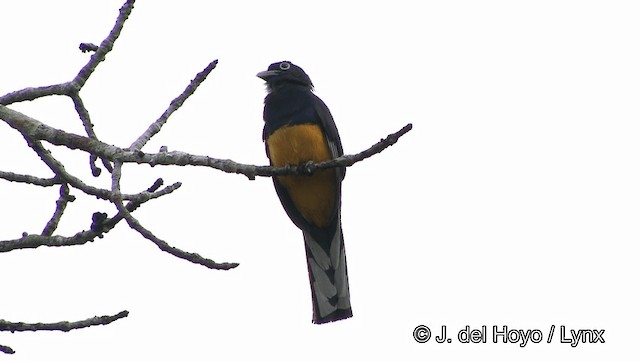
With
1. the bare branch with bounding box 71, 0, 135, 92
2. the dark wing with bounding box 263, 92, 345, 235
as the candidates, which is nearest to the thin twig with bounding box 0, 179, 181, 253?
the bare branch with bounding box 71, 0, 135, 92

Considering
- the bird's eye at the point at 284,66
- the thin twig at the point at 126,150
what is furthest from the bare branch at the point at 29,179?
the bird's eye at the point at 284,66

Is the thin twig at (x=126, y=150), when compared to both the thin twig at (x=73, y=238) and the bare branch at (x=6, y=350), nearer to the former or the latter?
the thin twig at (x=73, y=238)

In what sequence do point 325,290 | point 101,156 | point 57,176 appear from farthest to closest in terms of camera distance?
point 325,290
point 57,176
point 101,156

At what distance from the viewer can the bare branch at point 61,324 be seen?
11.3ft

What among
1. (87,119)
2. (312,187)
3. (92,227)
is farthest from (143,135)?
(312,187)

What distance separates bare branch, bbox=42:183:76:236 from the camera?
3.73m

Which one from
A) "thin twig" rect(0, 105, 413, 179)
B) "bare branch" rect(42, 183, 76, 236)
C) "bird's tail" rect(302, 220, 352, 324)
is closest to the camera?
"thin twig" rect(0, 105, 413, 179)

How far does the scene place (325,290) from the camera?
20.3 feet

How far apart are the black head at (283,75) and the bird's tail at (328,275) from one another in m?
1.15

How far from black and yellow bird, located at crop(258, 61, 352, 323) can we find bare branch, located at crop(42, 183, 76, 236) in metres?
2.22

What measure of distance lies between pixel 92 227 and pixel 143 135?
547 mm

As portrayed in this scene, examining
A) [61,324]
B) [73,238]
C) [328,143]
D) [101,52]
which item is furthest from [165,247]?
[328,143]

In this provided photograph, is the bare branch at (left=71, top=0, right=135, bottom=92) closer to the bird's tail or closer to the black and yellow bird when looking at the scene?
the black and yellow bird

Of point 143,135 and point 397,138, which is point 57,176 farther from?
point 397,138
